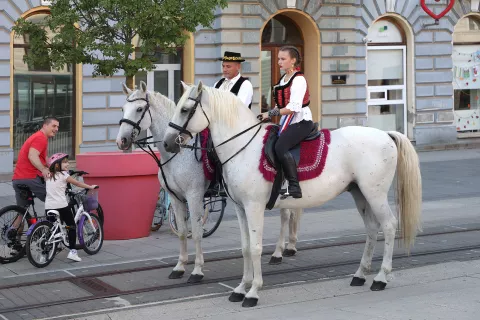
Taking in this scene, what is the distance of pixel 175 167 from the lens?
33.0 feet

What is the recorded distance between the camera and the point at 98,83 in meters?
22.0

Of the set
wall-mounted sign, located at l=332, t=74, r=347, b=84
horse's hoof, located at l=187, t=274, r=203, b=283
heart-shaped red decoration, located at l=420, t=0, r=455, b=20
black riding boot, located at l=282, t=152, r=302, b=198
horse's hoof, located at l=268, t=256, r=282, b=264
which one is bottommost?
horse's hoof, located at l=187, t=274, r=203, b=283

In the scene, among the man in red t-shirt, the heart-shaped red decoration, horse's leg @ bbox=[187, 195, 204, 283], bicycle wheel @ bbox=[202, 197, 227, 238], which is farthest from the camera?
the heart-shaped red decoration

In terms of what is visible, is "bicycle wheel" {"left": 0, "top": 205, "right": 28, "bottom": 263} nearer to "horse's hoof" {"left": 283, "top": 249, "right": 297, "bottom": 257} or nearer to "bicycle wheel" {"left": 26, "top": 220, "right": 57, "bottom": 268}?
"bicycle wheel" {"left": 26, "top": 220, "right": 57, "bottom": 268}

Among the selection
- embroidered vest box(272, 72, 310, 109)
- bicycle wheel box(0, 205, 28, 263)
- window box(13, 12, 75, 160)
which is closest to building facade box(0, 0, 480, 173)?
window box(13, 12, 75, 160)

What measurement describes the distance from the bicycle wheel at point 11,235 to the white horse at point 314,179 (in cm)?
307

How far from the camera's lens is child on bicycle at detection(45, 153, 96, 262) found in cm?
A: 1080

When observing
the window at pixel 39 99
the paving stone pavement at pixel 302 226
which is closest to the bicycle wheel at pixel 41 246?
the paving stone pavement at pixel 302 226

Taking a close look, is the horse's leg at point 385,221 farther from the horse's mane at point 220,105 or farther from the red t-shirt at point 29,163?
the red t-shirt at point 29,163

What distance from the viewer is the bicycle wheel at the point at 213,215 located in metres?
12.6

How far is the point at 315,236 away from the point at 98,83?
10.9 metres

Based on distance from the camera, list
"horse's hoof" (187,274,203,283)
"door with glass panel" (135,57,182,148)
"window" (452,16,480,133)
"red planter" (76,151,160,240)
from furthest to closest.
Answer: "window" (452,16,480,133), "door with glass panel" (135,57,182,148), "red planter" (76,151,160,240), "horse's hoof" (187,274,203,283)

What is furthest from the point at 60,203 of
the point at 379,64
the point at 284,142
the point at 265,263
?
the point at 379,64

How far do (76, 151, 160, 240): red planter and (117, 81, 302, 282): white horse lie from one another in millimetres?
1728
